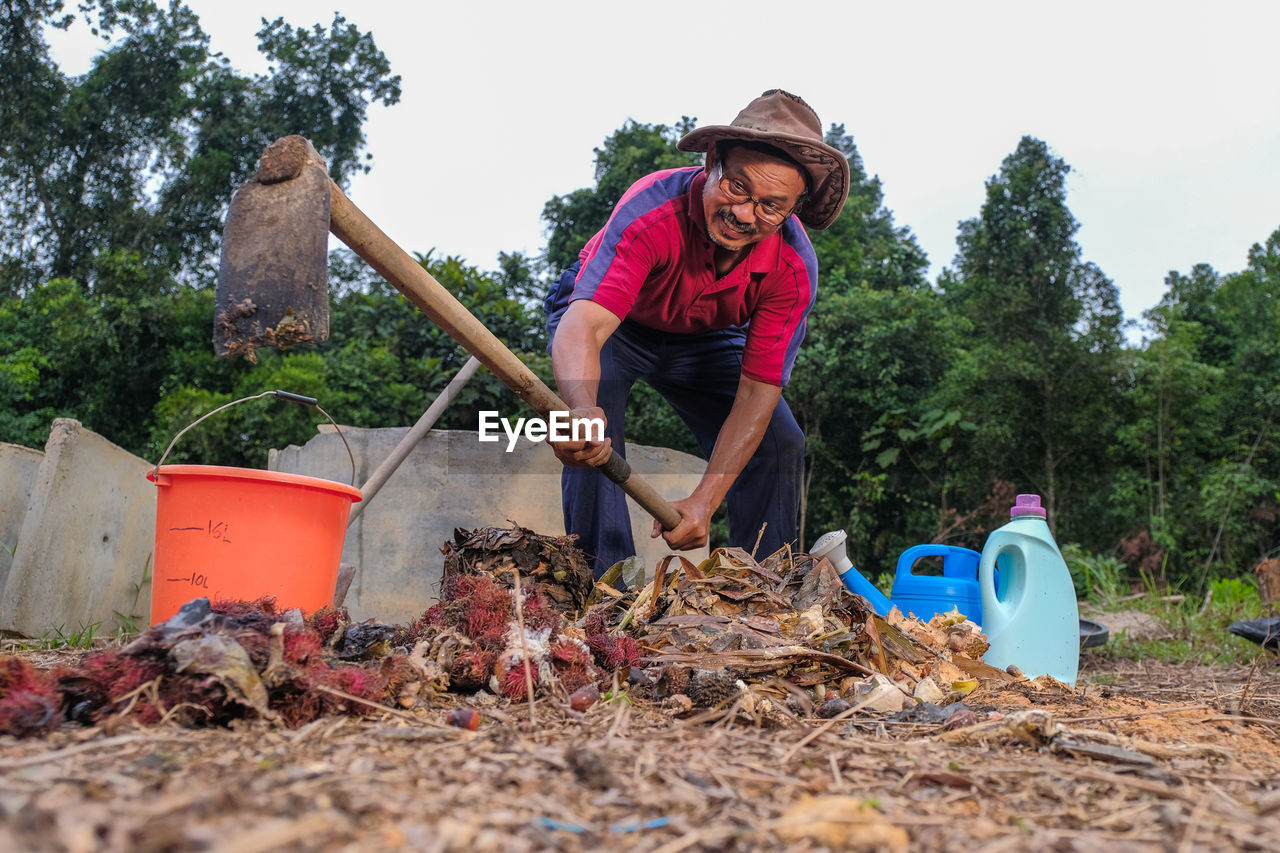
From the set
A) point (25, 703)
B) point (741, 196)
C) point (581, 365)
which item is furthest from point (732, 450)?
point (25, 703)

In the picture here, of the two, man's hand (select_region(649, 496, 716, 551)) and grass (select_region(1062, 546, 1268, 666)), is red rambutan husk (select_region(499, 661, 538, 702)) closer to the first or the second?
man's hand (select_region(649, 496, 716, 551))

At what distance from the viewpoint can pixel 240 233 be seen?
186cm

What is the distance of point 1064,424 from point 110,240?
16302mm

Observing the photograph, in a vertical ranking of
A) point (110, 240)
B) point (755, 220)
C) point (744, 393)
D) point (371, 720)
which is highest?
point (110, 240)

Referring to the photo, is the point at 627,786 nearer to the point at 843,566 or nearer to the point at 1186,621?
the point at 843,566

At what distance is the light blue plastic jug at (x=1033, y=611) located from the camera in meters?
2.66

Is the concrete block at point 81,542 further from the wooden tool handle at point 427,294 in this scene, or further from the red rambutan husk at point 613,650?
the red rambutan husk at point 613,650

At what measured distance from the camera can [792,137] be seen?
A: 2578 millimetres

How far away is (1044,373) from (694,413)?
904 centimetres

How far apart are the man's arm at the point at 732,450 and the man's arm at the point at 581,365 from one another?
0.52 meters

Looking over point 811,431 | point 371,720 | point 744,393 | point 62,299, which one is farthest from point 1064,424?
point 62,299

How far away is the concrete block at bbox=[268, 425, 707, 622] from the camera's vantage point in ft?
13.3

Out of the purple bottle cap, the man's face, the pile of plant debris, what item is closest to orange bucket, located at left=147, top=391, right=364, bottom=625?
the pile of plant debris

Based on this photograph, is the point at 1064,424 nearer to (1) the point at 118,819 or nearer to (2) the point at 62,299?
(1) the point at 118,819
